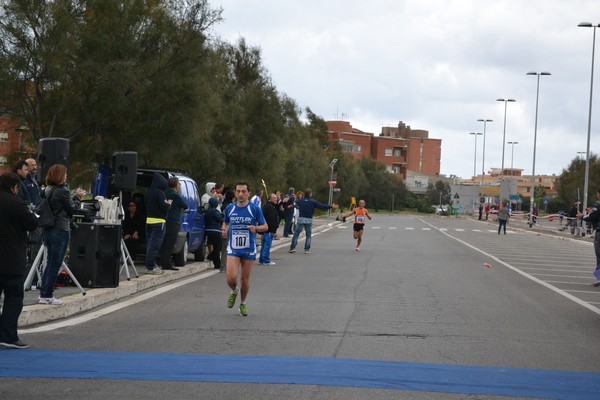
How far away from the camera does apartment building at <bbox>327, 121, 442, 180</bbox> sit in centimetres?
16600

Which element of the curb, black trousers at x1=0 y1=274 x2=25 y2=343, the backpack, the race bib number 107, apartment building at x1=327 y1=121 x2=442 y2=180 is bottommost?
the curb

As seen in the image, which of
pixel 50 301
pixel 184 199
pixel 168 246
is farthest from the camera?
pixel 184 199

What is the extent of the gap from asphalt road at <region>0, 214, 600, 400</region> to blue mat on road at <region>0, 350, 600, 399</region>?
2 cm

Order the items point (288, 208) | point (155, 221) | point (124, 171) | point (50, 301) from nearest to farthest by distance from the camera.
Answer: point (50, 301)
point (124, 171)
point (155, 221)
point (288, 208)

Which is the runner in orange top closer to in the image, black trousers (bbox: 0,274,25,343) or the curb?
the curb

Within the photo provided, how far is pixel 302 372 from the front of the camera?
824 centimetres

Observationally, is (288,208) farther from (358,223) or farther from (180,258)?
(180,258)

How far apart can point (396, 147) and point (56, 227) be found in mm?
162066

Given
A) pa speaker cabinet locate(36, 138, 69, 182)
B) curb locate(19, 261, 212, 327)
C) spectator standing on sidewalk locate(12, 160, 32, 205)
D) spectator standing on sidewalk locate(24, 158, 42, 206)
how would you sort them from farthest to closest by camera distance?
spectator standing on sidewalk locate(24, 158, 42, 206)
pa speaker cabinet locate(36, 138, 69, 182)
spectator standing on sidewalk locate(12, 160, 32, 205)
curb locate(19, 261, 212, 327)

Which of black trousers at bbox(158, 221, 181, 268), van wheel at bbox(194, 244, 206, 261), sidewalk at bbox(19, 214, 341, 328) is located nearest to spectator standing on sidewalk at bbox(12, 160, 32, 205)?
sidewalk at bbox(19, 214, 341, 328)

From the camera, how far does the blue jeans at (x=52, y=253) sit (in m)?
11.6

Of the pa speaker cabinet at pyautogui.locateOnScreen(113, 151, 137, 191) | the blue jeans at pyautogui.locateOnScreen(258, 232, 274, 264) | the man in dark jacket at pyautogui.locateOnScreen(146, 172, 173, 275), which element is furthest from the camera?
the blue jeans at pyautogui.locateOnScreen(258, 232, 274, 264)

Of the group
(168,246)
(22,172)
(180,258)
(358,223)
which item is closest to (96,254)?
(22,172)

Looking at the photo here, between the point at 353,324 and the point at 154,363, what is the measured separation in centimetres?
355
